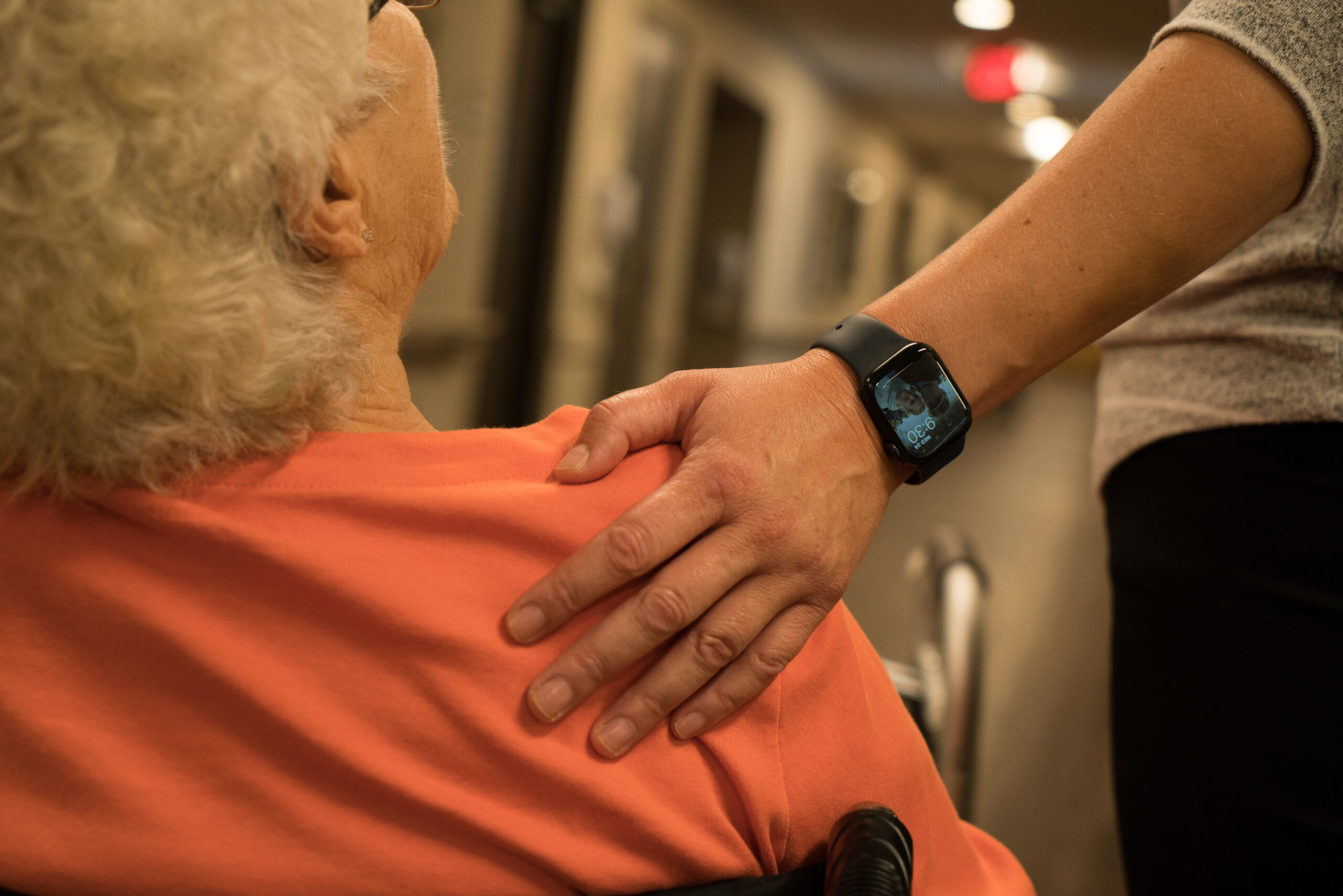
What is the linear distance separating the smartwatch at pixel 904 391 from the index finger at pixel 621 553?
20 centimetres

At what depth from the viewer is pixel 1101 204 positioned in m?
0.83

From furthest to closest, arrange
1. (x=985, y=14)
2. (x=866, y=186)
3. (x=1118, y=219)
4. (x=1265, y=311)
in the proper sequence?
(x=866, y=186), (x=985, y=14), (x=1265, y=311), (x=1118, y=219)

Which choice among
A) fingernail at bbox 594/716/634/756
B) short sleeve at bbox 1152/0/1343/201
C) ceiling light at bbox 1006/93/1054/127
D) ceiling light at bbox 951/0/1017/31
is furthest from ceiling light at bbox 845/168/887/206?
fingernail at bbox 594/716/634/756

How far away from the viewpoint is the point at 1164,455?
41.9 inches

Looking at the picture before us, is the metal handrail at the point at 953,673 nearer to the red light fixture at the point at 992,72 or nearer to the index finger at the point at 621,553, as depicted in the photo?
the index finger at the point at 621,553

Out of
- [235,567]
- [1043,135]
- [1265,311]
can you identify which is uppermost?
[1265,311]

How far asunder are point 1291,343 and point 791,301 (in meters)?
8.29

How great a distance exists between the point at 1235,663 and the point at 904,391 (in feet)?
1.61

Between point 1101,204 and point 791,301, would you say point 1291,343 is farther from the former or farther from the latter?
point 791,301

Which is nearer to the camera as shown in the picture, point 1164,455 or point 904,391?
point 904,391

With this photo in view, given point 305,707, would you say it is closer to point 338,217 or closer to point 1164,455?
point 338,217

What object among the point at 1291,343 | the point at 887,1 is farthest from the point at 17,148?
the point at 887,1

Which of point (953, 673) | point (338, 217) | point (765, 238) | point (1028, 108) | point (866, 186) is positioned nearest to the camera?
point (338, 217)

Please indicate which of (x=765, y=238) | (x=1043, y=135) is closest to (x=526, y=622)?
(x=765, y=238)
